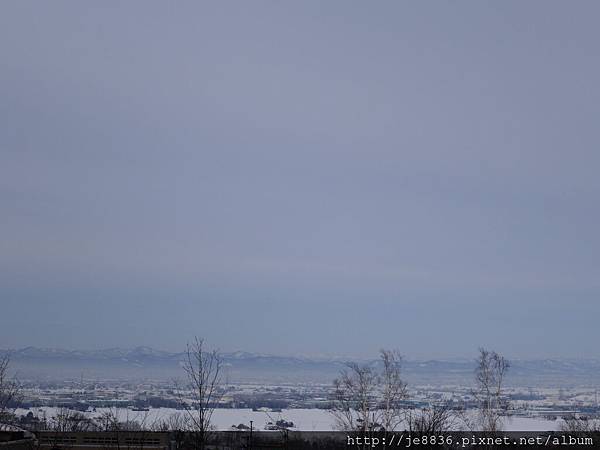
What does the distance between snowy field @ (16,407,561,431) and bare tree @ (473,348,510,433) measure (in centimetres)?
2415

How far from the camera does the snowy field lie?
7888cm

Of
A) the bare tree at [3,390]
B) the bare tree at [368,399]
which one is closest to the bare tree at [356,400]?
the bare tree at [368,399]

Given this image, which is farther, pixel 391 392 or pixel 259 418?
pixel 259 418

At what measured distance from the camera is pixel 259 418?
112 m

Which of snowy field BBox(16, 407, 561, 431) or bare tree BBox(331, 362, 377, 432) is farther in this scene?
snowy field BBox(16, 407, 561, 431)

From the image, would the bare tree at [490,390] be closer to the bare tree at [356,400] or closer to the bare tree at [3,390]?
the bare tree at [356,400]

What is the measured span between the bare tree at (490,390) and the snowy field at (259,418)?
24.1 meters

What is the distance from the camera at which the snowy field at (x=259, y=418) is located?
259ft

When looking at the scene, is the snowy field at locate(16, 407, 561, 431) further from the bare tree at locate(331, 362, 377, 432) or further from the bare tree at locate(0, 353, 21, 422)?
the bare tree at locate(331, 362, 377, 432)

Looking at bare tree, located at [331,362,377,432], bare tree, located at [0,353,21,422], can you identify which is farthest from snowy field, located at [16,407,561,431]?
bare tree, located at [331,362,377,432]

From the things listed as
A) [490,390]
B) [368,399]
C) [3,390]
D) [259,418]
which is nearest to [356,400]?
[368,399]

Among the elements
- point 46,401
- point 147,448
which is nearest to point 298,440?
point 147,448

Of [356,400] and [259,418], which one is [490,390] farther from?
[259,418]

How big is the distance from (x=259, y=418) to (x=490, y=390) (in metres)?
69.1
